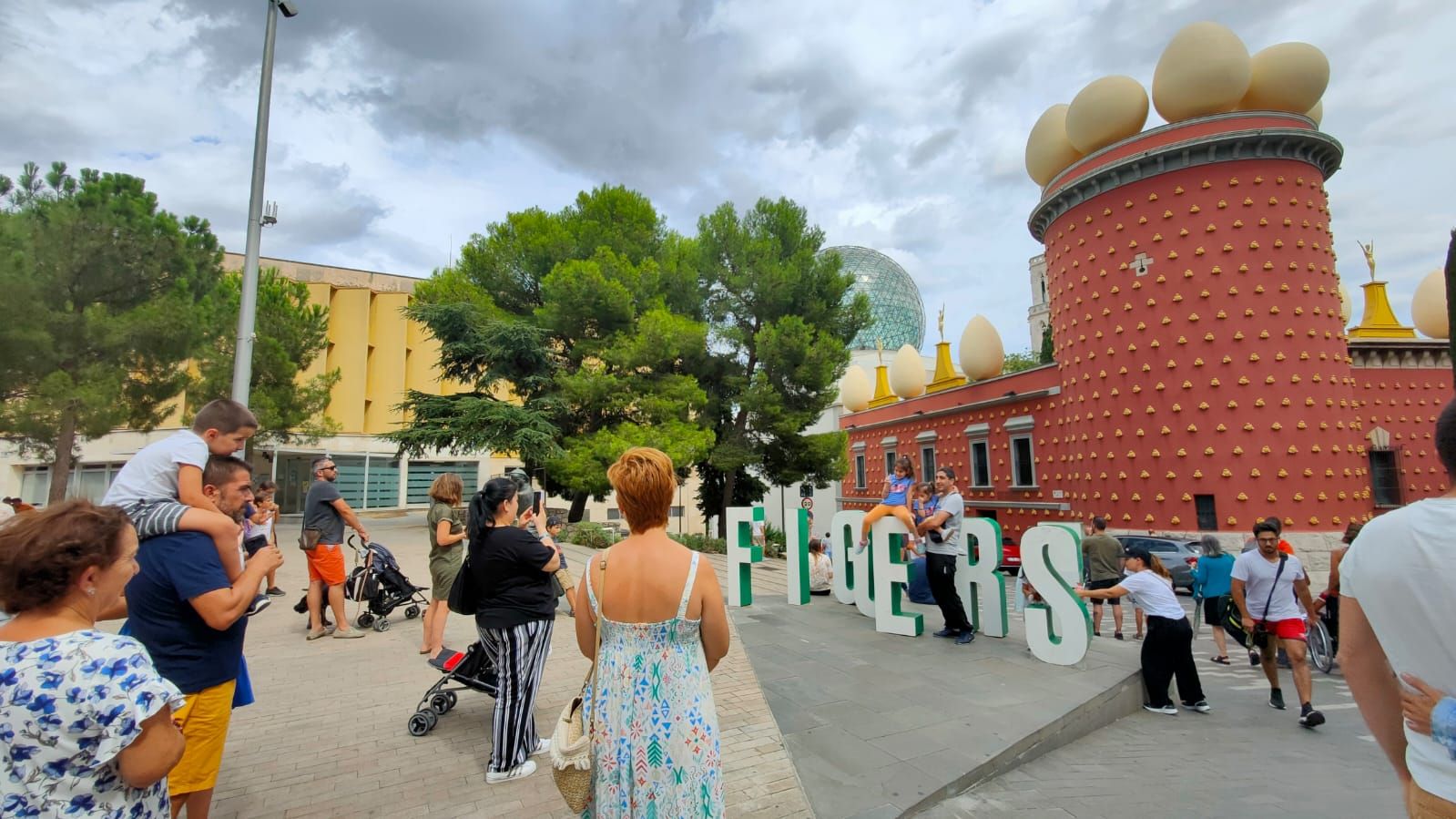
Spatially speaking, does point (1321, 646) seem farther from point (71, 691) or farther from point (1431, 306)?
point (1431, 306)

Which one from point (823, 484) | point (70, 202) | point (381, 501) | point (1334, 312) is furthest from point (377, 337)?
point (1334, 312)

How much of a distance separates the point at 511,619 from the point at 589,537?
14.4m

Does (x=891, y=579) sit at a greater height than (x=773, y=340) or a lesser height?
lesser

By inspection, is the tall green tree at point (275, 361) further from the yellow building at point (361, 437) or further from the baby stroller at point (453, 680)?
Answer: the baby stroller at point (453, 680)

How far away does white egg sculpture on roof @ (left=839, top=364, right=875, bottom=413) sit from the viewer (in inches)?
1435

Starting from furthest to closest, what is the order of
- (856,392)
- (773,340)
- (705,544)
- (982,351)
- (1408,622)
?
(856,392) < (982,351) < (773,340) < (705,544) < (1408,622)

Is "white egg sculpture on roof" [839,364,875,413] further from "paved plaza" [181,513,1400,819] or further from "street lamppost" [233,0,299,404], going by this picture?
"street lamppost" [233,0,299,404]

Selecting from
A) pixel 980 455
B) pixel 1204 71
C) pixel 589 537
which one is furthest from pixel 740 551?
pixel 980 455

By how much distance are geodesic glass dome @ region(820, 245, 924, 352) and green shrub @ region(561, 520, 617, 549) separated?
33222 millimetres

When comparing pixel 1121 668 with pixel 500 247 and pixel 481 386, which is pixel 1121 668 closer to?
pixel 481 386

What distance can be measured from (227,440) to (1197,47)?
22.8 metres

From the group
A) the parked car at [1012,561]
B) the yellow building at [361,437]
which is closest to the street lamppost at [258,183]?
the parked car at [1012,561]

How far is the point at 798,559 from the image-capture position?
382 inches

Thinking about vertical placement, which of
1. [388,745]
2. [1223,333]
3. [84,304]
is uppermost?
[84,304]
